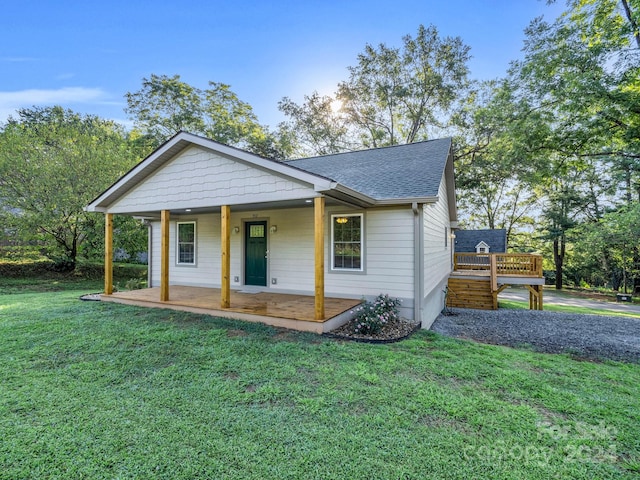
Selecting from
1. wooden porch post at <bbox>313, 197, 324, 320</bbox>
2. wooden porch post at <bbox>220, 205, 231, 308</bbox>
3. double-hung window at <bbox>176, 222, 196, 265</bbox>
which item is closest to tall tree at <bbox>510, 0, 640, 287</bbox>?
wooden porch post at <bbox>313, 197, 324, 320</bbox>

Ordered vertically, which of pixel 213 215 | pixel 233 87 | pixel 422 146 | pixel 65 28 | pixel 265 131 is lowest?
pixel 213 215

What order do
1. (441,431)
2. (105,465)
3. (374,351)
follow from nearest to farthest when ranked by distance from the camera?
(105,465) → (441,431) → (374,351)

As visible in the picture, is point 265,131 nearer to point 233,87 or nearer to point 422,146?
point 233,87

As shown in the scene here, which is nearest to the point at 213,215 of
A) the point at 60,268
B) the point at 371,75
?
the point at 60,268

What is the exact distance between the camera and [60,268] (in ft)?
47.4

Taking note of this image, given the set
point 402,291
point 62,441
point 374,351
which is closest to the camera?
point 62,441

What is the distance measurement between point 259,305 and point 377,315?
257 cm

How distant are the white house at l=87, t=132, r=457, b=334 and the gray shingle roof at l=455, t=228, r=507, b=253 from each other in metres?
12.6

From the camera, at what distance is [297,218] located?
309 inches

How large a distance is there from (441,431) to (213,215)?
8.12 m

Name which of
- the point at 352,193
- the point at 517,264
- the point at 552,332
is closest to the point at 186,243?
the point at 352,193

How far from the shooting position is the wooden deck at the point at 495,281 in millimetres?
10547

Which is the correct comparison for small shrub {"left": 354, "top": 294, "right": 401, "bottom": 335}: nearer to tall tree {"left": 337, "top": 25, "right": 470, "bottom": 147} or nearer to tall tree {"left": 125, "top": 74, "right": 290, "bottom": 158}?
tall tree {"left": 125, "top": 74, "right": 290, "bottom": 158}

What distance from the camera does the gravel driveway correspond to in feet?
17.6
